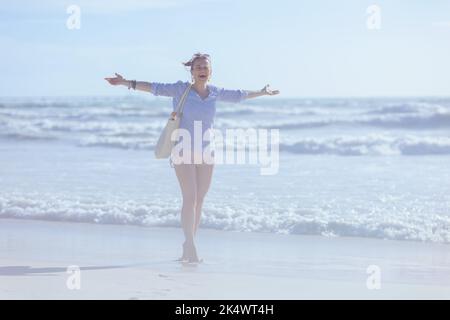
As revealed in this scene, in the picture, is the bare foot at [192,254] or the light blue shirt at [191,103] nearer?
the light blue shirt at [191,103]

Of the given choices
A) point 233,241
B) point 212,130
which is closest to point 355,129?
point 233,241

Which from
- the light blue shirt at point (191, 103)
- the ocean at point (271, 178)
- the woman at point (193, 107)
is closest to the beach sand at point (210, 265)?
the ocean at point (271, 178)

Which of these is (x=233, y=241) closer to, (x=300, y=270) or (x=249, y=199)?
(x=300, y=270)

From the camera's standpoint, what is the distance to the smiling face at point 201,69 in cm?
698

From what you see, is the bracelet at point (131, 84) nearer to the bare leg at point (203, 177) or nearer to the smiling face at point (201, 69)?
the smiling face at point (201, 69)

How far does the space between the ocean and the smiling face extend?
267cm

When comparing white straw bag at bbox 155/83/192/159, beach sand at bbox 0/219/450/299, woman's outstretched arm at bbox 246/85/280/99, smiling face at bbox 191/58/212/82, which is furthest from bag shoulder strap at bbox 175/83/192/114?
beach sand at bbox 0/219/450/299

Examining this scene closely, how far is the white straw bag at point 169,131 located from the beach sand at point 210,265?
94 centimetres

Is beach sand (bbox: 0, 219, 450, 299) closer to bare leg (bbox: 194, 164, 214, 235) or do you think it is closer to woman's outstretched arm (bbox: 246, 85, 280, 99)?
bare leg (bbox: 194, 164, 214, 235)

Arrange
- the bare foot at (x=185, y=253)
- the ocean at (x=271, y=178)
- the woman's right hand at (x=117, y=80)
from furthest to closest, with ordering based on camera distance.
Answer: the ocean at (x=271, y=178) < the bare foot at (x=185, y=253) < the woman's right hand at (x=117, y=80)

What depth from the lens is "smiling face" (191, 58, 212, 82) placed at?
6.98 m

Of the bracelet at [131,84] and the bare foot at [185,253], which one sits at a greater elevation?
the bracelet at [131,84]

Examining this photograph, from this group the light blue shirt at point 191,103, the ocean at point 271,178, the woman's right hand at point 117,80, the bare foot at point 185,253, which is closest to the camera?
the woman's right hand at point 117,80

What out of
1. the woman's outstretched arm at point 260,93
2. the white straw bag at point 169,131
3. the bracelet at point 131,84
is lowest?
the white straw bag at point 169,131
